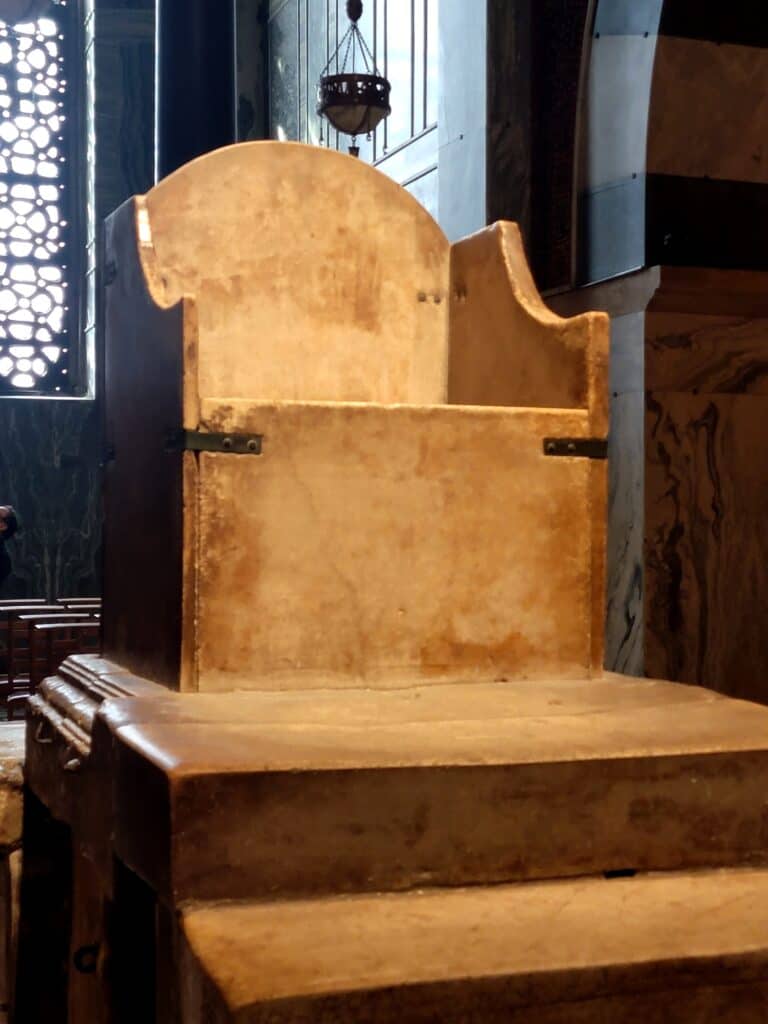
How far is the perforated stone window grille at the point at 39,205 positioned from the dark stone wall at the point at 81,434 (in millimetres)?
396

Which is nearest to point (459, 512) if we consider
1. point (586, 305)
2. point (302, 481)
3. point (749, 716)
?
point (302, 481)

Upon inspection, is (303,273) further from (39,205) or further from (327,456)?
(39,205)

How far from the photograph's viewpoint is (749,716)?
173cm

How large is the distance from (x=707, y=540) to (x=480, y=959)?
2.74 m

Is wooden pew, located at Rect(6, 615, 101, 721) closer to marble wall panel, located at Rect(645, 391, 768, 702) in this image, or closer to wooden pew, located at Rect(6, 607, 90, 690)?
wooden pew, located at Rect(6, 607, 90, 690)

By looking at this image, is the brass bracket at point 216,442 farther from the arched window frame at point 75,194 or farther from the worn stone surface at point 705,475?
the arched window frame at point 75,194

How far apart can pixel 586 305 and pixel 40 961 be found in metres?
2.50

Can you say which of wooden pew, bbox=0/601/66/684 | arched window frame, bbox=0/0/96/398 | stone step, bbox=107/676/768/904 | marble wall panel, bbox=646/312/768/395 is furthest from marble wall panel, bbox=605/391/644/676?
arched window frame, bbox=0/0/96/398

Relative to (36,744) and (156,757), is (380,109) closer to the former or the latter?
(36,744)

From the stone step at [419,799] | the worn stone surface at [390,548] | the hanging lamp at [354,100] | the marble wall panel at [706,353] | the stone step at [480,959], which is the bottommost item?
the stone step at [480,959]

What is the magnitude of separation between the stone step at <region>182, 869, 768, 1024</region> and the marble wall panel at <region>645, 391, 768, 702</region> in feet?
7.76

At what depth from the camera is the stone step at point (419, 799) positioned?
1.38m

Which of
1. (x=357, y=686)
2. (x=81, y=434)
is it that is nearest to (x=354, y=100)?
(x=357, y=686)

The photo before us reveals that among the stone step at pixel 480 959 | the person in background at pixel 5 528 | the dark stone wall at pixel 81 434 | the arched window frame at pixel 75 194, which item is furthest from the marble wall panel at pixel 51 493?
the stone step at pixel 480 959
